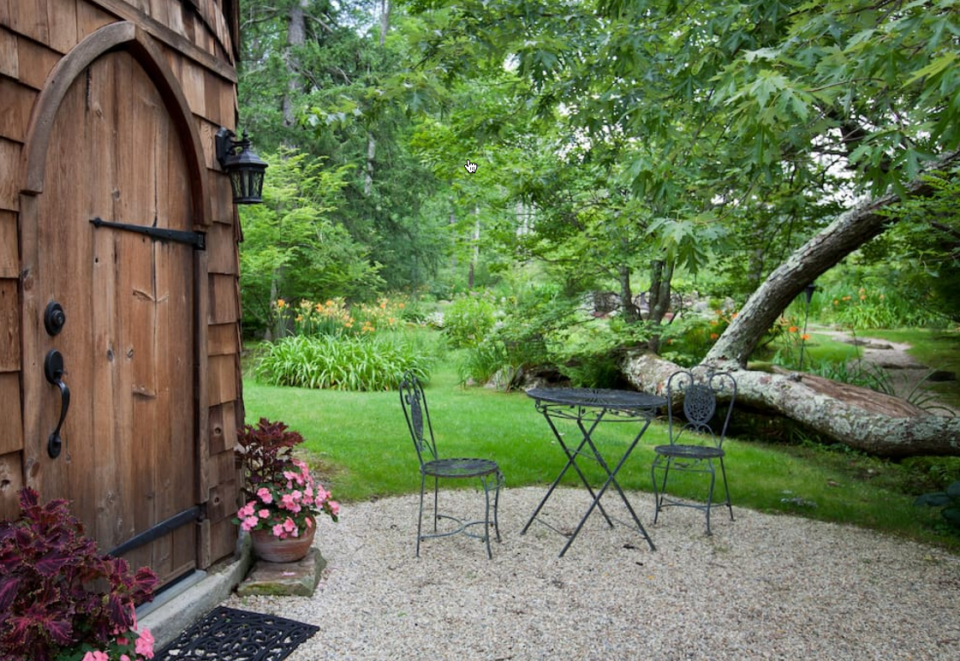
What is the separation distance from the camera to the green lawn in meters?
4.39

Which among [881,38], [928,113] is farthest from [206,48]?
[928,113]

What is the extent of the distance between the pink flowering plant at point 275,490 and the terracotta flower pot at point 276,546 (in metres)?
0.03

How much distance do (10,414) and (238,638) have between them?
1161mm

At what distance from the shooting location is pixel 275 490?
3064 millimetres

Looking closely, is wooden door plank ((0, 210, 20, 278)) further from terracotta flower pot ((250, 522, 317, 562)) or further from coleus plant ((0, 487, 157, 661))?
terracotta flower pot ((250, 522, 317, 562))

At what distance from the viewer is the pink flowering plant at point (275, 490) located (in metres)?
2.99

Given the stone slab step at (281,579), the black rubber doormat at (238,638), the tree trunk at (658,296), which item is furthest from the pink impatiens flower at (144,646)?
the tree trunk at (658,296)

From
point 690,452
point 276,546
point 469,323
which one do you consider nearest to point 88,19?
point 276,546

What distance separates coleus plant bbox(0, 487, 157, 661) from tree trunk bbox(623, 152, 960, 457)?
4539mm

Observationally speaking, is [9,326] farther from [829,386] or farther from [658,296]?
[658,296]

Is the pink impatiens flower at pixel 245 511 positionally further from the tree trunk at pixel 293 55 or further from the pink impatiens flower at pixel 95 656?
the tree trunk at pixel 293 55

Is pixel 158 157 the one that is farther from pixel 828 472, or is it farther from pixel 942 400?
pixel 942 400

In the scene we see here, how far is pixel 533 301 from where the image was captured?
828 centimetres

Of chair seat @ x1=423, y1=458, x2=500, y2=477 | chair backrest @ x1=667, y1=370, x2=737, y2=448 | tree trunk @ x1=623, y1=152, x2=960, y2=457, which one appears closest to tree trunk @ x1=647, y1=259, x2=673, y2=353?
tree trunk @ x1=623, y1=152, x2=960, y2=457
